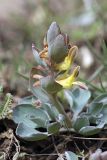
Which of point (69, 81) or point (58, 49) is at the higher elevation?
point (58, 49)

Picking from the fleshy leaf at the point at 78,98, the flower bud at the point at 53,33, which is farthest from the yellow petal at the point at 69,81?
the fleshy leaf at the point at 78,98

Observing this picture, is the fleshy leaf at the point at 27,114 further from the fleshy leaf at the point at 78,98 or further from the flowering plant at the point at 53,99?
the fleshy leaf at the point at 78,98

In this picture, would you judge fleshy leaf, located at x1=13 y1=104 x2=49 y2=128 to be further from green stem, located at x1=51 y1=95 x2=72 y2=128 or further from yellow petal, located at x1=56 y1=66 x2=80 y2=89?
yellow petal, located at x1=56 y1=66 x2=80 y2=89

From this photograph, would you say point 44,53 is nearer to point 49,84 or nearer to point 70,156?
point 49,84

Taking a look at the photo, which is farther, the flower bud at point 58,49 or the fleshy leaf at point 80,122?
the fleshy leaf at point 80,122

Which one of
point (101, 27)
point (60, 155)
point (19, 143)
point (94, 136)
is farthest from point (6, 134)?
point (101, 27)

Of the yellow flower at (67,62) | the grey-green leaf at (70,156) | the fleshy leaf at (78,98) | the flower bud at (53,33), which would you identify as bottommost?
the grey-green leaf at (70,156)

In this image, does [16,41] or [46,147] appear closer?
[46,147]

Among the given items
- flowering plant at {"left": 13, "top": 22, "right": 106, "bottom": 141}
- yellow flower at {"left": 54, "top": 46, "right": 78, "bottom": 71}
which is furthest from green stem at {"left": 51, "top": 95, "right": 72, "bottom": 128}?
yellow flower at {"left": 54, "top": 46, "right": 78, "bottom": 71}

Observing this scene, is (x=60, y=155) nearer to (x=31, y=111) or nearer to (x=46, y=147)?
(x=46, y=147)

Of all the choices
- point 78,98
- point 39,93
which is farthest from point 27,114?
point 78,98

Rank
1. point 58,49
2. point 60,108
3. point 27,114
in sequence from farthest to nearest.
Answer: point 27,114, point 60,108, point 58,49
